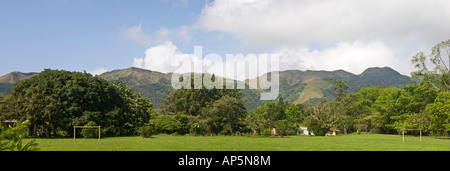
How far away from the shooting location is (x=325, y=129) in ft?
156

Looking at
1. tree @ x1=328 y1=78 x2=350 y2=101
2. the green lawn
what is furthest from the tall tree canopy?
tree @ x1=328 y1=78 x2=350 y2=101

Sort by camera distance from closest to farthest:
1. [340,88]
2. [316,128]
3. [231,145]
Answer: [231,145]
[316,128]
[340,88]

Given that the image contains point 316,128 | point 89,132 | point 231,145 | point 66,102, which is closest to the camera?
point 231,145

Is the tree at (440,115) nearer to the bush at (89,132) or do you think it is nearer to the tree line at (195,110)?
the tree line at (195,110)

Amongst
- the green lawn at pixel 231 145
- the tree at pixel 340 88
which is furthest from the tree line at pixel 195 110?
the green lawn at pixel 231 145

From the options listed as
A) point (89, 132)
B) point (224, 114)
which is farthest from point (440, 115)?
point (89, 132)

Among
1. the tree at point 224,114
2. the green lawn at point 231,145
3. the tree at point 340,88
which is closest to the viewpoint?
the green lawn at point 231,145

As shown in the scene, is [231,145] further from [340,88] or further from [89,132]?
[340,88]

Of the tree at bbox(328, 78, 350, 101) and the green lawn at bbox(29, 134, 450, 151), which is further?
the tree at bbox(328, 78, 350, 101)

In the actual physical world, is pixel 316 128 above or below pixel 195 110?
below

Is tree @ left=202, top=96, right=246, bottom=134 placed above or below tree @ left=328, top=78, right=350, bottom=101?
below

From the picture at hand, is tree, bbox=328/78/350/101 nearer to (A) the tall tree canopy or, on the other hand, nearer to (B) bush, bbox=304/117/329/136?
(B) bush, bbox=304/117/329/136
